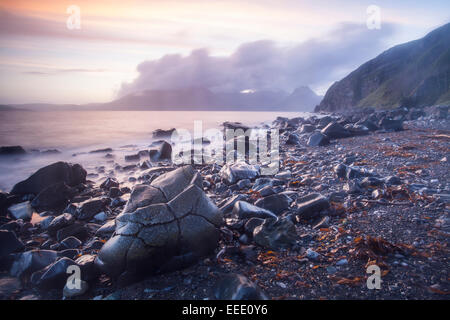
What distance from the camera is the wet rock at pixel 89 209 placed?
546cm

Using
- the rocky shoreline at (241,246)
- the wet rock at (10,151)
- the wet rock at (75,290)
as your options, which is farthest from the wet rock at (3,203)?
the wet rock at (10,151)

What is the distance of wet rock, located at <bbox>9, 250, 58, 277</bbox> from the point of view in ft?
11.3

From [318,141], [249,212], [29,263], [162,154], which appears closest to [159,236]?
[249,212]

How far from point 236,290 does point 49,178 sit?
7.65 metres

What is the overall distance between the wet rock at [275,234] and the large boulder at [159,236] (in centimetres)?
62

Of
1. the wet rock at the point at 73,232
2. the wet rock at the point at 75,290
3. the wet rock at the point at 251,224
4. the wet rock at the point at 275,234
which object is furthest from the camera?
the wet rock at the point at 73,232

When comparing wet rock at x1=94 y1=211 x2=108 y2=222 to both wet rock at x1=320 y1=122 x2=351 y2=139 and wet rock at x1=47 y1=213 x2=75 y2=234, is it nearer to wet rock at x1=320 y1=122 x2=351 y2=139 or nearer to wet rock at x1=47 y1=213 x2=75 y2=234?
wet rock at x1=47 y1=213 x2=75 y2=234

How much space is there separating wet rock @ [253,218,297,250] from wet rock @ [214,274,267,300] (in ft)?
3.33

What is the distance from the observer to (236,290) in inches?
97.7

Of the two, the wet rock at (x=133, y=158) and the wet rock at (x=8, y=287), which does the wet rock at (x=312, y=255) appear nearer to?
the wet rock at (x=8, y=287)

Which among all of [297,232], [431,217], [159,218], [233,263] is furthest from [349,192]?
[159,218]

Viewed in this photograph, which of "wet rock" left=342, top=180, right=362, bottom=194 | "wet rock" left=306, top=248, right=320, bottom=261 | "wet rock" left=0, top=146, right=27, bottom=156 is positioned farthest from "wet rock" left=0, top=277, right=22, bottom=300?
"wet rock" left=0, top=146, right=27, bottom=156

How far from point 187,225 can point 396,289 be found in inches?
94.5
